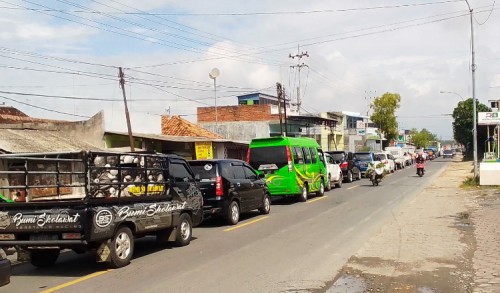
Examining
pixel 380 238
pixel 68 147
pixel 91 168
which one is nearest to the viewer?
pixel 91 168

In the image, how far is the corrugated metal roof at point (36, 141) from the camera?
1823cm

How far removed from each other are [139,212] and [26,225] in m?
1.85

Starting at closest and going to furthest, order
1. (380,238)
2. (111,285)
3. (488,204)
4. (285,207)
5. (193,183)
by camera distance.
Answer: (111,285), (380,238), (193,183), (488,204), (285,207)

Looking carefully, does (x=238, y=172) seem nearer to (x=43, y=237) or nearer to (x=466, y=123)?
(x=43, y=237)

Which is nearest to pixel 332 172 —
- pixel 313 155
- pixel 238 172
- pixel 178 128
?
pixel 313 155

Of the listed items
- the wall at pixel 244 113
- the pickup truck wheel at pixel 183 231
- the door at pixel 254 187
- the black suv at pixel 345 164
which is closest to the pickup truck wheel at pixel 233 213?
the door at pixel 254 187

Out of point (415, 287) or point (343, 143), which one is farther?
point (343, 143)

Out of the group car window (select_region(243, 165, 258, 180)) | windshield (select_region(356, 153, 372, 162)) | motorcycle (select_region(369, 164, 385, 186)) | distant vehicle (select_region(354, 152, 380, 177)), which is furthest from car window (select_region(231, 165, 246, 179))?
windshield (select_region(356, 153, 372, 162))

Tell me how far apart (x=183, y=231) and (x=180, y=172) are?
1.29m

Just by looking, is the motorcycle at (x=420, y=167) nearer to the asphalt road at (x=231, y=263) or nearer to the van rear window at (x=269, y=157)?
the van rear window at (x=269, y=157)

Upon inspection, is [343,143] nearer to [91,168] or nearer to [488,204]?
[488,204]

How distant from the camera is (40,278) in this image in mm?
8031

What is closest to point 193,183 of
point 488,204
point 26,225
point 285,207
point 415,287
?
point 26,225

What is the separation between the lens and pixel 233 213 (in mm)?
13977
